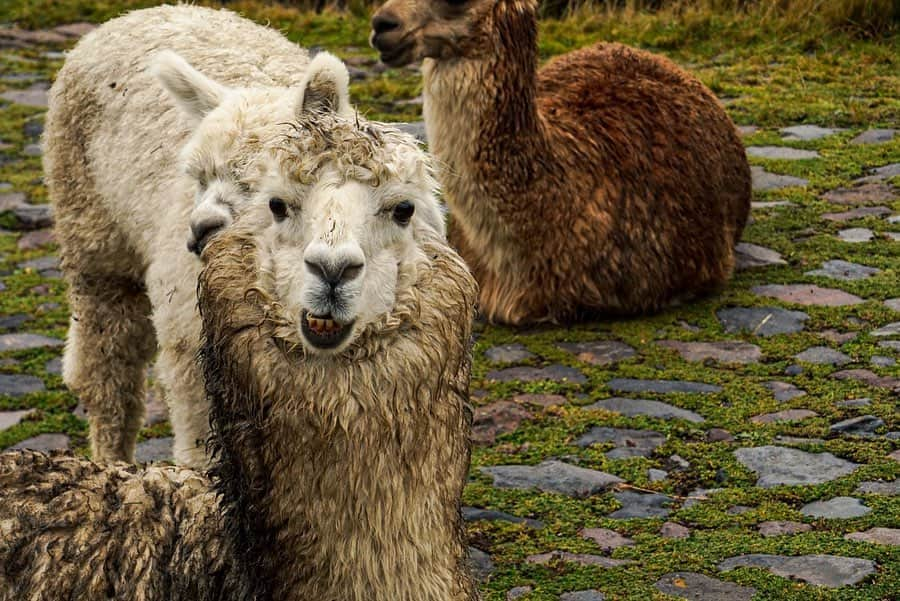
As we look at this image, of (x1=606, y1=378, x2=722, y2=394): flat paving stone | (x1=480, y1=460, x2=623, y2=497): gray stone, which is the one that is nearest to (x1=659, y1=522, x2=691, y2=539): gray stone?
(x1=480, y1=460, x2=623, y2=497): gray stone

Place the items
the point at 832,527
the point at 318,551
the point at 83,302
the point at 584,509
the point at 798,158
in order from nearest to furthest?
the point at 318,551
the point at 832,527
the point at 584,509
the point at 83,302
the point at 798,158

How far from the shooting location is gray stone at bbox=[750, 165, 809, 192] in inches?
302

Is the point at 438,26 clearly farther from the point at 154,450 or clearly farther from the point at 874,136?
the point at 874,136

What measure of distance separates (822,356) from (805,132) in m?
3.08

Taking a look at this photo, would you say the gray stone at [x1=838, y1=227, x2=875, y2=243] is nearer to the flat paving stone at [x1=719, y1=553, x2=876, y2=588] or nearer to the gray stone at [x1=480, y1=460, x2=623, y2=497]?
the gray stone at [x1=480, y1=460, x2=623, y2=497]

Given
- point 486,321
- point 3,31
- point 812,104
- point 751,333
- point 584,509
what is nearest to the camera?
point 584,509

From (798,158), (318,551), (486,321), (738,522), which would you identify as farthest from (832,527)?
(798,158)

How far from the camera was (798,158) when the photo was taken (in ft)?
26.2

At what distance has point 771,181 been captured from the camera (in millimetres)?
7738

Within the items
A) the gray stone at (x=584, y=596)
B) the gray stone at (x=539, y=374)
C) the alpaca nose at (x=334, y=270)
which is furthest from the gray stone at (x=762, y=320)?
the alpaca nose at (x=334, y=270)

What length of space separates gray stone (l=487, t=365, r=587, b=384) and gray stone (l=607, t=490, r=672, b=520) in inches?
43.6

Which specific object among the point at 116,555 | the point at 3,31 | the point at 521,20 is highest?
the point at 521,20

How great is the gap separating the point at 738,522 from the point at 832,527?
272mm

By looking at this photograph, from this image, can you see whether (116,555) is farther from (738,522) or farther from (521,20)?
(521,20)
